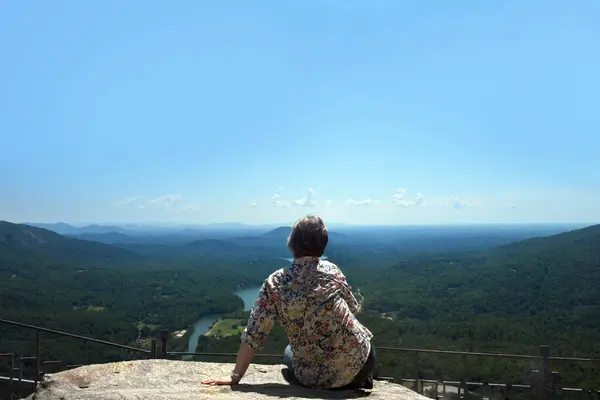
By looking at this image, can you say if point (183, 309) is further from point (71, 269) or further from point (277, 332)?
point (277, 332)

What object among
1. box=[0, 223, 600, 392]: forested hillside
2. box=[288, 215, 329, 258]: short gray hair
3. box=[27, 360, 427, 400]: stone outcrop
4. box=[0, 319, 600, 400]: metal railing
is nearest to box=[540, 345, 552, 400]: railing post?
box=[0, 319, 600, 400]: metal railing

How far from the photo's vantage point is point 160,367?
387 cm

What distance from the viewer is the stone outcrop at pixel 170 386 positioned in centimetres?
305

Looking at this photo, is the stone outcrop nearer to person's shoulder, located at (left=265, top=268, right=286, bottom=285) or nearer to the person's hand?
the person's hand

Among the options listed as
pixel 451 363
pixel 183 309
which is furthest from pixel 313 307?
pixel 183 309

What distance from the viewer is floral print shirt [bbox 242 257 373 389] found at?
3.02 meters

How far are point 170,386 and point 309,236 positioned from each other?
5.22 feet

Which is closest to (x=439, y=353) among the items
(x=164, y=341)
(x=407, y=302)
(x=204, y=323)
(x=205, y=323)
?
(x=164, y=341)

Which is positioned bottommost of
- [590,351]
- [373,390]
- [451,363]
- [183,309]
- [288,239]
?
[183,309]

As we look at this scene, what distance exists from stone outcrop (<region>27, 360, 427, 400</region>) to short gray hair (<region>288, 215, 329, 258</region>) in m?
0.98

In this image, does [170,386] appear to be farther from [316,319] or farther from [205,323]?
[205,323]

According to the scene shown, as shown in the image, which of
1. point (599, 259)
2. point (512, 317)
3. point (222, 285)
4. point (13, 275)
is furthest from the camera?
point (222, 285)

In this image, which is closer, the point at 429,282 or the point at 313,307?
the point at 313,307

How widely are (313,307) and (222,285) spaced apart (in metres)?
74.3
